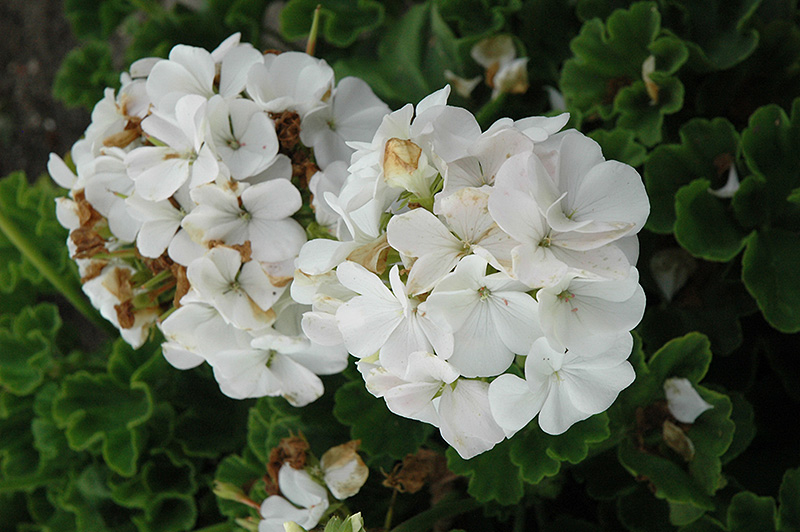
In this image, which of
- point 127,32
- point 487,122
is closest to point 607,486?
point 487,122

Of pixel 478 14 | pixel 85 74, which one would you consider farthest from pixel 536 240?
pixel 85 74

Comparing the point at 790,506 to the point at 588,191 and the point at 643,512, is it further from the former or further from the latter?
the point at 588,191

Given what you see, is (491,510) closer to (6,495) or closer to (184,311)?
(184,311)

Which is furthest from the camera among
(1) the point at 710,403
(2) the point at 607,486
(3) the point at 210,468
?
(3) the point at 210,468

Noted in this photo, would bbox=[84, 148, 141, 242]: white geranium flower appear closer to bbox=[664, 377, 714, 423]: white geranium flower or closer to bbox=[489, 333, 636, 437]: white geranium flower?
bbox=[489, 333, 636, 437]: white geranium flower

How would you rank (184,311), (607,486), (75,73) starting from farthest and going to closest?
(75,73), (607,486), (184,311)

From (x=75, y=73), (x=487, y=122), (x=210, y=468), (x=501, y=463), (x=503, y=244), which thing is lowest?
(x=210, y=468)

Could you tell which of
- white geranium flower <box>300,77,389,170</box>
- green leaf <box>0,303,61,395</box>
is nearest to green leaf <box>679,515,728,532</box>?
white geranium flower <box>300,77,389,170</box>

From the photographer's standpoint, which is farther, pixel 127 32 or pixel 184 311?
pixel 127 32
